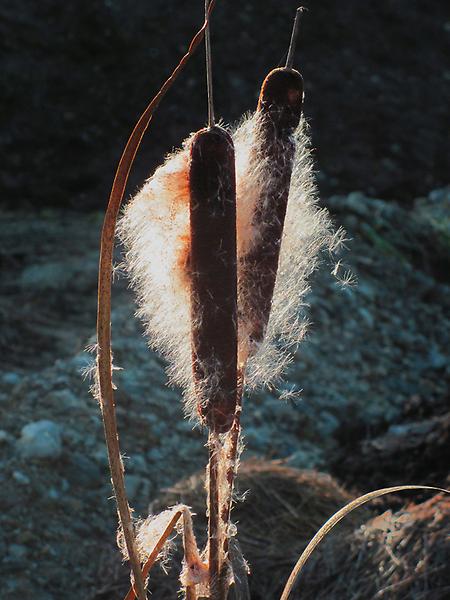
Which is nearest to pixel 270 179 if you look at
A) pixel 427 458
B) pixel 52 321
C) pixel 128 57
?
pixel 427 458

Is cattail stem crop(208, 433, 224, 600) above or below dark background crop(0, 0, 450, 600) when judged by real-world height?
below

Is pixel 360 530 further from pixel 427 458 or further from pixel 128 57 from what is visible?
pixel 128 57

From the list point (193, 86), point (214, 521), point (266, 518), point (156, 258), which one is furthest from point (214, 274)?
point (193, 86)

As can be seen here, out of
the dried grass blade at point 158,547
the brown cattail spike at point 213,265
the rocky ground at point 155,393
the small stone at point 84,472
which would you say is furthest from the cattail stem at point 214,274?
the small stone at point 84,472

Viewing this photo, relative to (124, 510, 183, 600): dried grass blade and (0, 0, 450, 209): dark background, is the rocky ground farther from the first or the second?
(124, 510, 183, 600): dried grass blade

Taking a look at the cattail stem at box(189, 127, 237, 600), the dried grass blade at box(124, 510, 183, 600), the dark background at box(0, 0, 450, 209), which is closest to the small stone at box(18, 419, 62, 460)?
the dried grass blade at box(124, 510, 183, 600)

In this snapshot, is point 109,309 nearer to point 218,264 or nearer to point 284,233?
point 218,264

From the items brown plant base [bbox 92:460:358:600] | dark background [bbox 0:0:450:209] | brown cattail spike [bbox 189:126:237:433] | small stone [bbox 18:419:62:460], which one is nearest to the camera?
brown cattail spike [bbox 189:126:237:433]
